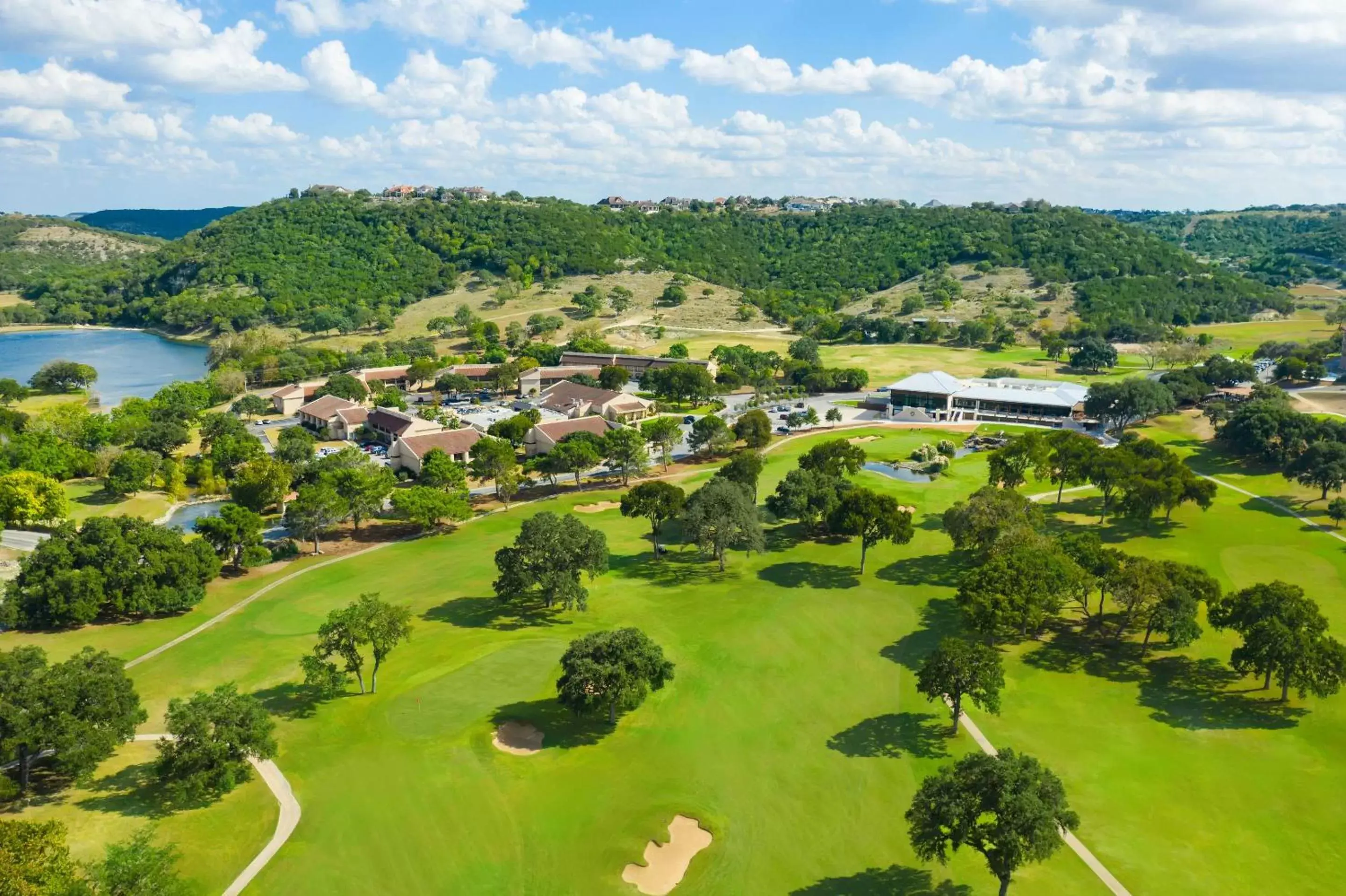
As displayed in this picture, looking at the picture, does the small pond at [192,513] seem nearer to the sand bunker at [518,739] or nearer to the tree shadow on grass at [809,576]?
the sand bunker at [518,739]

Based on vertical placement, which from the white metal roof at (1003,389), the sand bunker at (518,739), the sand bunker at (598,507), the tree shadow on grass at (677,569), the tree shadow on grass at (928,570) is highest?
the white metal roof at (1003,389)

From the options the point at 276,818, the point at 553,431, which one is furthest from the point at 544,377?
the point at 276,818

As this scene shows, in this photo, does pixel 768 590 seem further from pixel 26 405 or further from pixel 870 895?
pixel 26 405

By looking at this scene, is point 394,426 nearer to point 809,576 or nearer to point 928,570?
point 809,576

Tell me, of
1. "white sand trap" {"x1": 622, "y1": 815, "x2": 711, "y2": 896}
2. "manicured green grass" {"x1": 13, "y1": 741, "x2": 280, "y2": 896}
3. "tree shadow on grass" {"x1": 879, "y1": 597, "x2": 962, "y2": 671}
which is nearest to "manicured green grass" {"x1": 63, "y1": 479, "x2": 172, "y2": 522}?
"manicured green grass" {"x1": 13, "y1": 741, "x2": 280, "y2": 896}

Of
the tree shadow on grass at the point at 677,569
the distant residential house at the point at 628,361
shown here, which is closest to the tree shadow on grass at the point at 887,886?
the tree shadow on grass at the point at 677,569

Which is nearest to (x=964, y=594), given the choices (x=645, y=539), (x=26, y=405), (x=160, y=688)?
(x=645, y=539)

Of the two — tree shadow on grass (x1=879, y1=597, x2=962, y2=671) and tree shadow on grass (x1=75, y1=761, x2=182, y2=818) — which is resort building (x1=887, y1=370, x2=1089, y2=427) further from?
tree shadow on grass (x1=75, y1=761, x2=182, y2=818)
